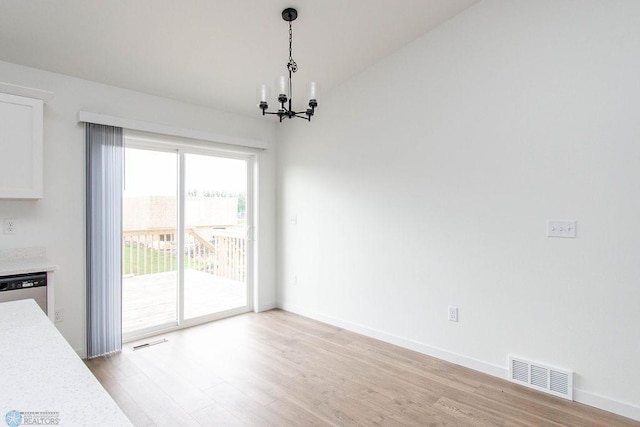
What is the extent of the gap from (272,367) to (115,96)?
2.91m

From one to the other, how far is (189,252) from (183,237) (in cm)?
20

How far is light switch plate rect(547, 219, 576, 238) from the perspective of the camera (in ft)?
8.28

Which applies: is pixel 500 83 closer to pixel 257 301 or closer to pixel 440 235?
pixel 440 235

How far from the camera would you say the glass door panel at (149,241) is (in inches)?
140

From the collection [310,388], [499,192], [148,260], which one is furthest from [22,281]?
[499,192]

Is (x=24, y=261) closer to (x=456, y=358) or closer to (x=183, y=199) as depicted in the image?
(x=183, y=199)

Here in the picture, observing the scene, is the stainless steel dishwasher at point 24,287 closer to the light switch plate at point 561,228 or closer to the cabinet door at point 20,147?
the cabinet door at point 20,147

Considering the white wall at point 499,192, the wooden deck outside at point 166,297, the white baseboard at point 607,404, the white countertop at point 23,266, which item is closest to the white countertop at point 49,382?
the white countertop at point 23,266

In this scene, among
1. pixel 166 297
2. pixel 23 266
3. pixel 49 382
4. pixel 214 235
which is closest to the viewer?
pixel 49 382

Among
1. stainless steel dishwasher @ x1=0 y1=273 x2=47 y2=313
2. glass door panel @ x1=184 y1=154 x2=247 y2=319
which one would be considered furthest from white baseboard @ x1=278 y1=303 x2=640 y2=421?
stainless steel dishwasher @ x1=0 y1=273 x2=47 y2=313

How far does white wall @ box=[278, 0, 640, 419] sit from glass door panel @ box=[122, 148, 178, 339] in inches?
69.9

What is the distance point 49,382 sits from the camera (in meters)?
0.80

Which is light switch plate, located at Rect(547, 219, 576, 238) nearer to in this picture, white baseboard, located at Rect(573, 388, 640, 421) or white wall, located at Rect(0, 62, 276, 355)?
white baseboard, located at Rect(573, 388, 640, 421)

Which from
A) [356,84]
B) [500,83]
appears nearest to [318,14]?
[356,84]
